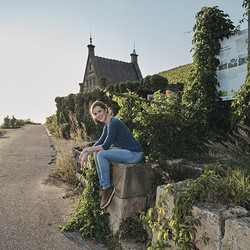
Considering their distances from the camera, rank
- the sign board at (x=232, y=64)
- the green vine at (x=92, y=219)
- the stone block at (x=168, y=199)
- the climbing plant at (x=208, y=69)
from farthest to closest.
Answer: the climbing plant at (x=208, y=69) → the sign board at (x=232, y=64) → the green vine at (x=92, y=219) → the stone block at (x=168, y=199)

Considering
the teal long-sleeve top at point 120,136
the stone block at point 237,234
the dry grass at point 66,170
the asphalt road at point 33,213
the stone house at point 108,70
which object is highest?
the stone house at point 108,70

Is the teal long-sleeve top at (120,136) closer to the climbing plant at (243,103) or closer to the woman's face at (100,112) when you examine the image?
the woman's face at (100,112)

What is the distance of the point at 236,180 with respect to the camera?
2121 millimetres

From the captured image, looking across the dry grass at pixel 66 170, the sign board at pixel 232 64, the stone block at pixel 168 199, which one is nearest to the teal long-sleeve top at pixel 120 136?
the stone block at pixel 168 199

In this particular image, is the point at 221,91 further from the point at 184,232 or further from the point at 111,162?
the point at 184,232

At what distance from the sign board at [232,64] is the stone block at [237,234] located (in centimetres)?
352

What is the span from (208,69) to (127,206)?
12.3 feet

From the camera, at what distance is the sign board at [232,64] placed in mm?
4289

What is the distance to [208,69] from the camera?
482 cm

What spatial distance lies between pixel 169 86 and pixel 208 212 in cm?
1025

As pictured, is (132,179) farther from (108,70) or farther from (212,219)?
(108,70)

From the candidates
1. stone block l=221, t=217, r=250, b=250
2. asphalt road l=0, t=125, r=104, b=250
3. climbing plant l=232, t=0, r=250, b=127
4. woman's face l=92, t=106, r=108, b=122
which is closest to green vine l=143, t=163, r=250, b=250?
stone block l=221, t=217, r=250, b=250

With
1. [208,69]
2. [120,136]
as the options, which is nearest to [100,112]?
[120,136]

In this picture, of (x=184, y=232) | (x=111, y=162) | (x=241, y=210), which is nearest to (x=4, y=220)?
(x=111, y=162)
